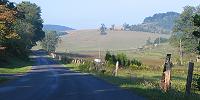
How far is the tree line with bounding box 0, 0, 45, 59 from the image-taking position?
244ft

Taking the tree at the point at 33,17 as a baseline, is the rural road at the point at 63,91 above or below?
below

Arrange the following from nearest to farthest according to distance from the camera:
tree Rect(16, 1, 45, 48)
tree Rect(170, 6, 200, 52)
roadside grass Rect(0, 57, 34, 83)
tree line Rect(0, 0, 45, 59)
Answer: roadside grass Rect(0, 57, 34, 83), tree line Rect(0, 0, 45, 59), tree Rect(170, 6, 200, 52), tree Rect(16, 1, 45, 48)

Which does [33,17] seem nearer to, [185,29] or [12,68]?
[185,29]

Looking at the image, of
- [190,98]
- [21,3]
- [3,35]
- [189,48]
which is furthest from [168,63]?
[21,3]

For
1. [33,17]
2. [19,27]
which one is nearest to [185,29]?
[33,17]

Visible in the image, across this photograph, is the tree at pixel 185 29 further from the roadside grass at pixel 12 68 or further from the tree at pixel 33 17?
the roadside grass at pixel 12 68

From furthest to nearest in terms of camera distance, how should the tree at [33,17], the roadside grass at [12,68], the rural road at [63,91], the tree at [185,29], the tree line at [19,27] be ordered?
the tree at [33,17]
the tree at [185,29]
the tree line at [19,27]
the roadside grass at [12,68]
the rural road at [63,91]

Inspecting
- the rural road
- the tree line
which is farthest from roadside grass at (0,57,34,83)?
the rural road

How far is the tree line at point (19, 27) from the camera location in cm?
7450

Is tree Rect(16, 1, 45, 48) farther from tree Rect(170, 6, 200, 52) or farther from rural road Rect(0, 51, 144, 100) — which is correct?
rural road Rect(0, 51, 144, 100)

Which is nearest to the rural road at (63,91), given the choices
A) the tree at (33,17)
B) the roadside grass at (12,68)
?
the roadside grass at (12,68)

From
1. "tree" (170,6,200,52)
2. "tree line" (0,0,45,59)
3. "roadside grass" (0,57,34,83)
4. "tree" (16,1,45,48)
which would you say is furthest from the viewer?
"tree" (16,1,45,48)

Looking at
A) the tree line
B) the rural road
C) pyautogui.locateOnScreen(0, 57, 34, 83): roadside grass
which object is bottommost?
pyautogui.locateOnScreen(0, 57, 34, 83): roadside grass

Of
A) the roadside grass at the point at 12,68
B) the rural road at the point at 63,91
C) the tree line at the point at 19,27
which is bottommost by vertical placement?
the roadside grass at the point at 12,68
